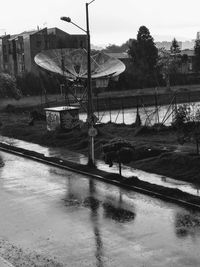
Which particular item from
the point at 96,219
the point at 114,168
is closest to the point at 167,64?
the point at 114,168

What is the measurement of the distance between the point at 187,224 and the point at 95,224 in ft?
10.3

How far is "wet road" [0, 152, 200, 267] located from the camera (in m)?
14.5

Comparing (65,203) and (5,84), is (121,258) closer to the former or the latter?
(65,203)

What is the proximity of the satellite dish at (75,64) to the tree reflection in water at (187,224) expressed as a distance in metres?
23.1

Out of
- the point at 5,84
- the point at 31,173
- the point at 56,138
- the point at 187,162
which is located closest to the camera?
the point at 187,162

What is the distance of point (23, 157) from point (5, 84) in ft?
69.8

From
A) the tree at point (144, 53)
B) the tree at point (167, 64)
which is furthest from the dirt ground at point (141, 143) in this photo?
the tree at point (167, 64)

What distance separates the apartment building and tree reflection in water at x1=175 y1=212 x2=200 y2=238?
80710 millimetres

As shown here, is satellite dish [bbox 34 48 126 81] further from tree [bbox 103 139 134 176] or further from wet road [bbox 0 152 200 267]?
wet road [bbox 0 152 200 267]

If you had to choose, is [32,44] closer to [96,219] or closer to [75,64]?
[75,64]

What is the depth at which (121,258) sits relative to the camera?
14211 mm

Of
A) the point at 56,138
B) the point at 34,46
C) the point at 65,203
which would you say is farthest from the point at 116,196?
the point at 34,46

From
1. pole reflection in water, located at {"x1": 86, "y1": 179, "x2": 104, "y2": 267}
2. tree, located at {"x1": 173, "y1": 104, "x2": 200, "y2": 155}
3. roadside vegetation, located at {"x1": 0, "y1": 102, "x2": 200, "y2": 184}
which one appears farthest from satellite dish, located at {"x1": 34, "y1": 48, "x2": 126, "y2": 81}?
pole reflection in water, located at {"x1": 86, "y1": 179, "x2": 104, "y2": 267}

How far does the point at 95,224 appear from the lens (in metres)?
17.6
